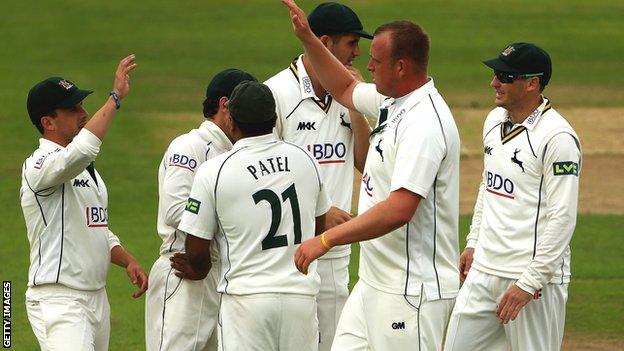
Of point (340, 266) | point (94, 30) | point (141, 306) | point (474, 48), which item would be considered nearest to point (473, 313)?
point (340, 266)

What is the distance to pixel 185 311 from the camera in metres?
8.57

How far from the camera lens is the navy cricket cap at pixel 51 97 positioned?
8.25 m

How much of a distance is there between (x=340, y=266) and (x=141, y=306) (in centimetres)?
491

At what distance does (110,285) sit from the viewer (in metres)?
14.1

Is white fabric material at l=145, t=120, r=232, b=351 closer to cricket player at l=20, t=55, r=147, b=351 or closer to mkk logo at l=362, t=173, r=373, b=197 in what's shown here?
cricket player at l=20, t=55, r=147, b=351

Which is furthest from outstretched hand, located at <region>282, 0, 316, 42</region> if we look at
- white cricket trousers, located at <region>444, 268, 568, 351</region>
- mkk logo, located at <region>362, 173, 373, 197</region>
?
white cricket trousers, located at <region>444, 268, 568, 351</region>

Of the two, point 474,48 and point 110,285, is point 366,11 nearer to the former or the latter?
point 474,48

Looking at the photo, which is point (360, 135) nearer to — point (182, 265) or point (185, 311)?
point (182, 265)

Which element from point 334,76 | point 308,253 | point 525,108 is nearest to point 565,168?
point 525,108

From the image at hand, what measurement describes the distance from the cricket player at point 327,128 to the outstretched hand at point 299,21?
2.83 feet

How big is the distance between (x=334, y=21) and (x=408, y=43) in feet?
4.69

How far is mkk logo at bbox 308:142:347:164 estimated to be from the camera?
28.7 ft

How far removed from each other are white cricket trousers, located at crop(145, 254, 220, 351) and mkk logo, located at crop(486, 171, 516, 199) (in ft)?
6.03

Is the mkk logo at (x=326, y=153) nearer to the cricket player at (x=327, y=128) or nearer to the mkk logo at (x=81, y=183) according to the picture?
the cricket player at (x=327, y=128)
